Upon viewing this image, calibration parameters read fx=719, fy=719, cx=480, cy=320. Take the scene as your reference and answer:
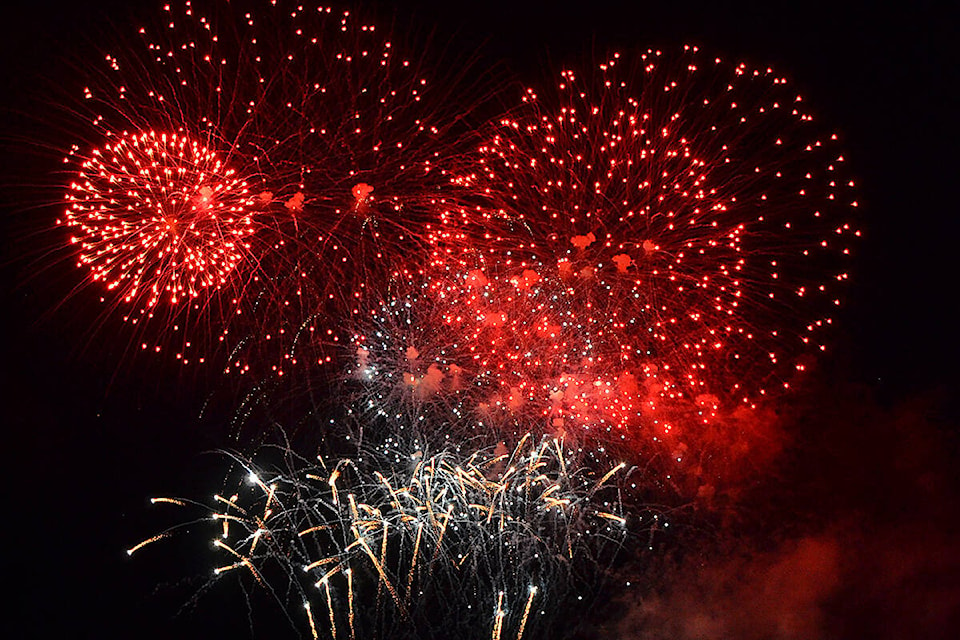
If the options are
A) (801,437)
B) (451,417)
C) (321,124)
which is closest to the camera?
(321,124)

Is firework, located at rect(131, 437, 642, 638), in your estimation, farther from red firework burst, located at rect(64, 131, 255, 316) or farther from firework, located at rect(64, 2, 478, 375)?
red firework burst, located at rect(64, 131, 255, 316)

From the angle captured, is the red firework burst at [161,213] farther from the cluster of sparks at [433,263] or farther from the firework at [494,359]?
the firework at [494,359]

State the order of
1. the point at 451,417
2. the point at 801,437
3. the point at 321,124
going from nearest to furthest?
the point at 321,124
the point at 451,417
the point at 801,437

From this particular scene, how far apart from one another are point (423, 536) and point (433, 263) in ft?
6.74

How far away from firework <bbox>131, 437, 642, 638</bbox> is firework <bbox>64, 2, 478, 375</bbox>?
131 cm

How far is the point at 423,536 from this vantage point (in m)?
5.34

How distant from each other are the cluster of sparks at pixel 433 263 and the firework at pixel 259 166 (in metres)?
0.02

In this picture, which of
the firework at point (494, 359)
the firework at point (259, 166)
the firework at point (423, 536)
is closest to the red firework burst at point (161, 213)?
the firework at point (259, 166)

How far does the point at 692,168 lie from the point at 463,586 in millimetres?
3534

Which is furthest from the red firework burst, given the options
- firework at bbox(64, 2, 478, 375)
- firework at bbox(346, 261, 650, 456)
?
firework at bbox(346, 261, 650, 456)

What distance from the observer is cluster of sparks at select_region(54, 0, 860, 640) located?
5250mm

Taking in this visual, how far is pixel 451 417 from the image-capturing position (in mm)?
5633

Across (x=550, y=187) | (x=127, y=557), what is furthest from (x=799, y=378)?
(x=127, y=557)

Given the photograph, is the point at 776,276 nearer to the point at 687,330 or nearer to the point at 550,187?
the point at 687,330
